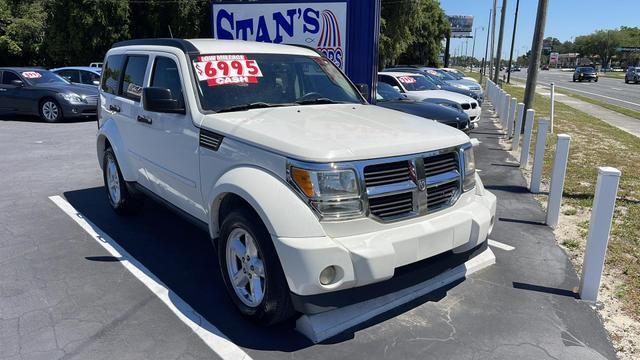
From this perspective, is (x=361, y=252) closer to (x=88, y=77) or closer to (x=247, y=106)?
(x=247, y=106)

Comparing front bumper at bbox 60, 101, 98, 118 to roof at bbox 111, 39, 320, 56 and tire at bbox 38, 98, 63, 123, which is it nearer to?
tire at bbox 38, 98, 63, 123

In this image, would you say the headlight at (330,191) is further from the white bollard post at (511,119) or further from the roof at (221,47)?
the white bollard post at (511,119)

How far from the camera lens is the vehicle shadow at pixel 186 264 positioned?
10.9 feet

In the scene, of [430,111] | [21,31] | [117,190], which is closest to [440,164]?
[117,190]

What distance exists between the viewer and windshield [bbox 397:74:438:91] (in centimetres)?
1300

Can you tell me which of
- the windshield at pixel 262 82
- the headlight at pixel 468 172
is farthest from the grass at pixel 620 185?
the windshield at pixel 262 82

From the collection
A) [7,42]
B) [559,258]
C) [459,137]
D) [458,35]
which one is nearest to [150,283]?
[459,137]

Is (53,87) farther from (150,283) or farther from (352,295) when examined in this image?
(352,295)

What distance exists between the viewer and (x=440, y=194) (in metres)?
3.38

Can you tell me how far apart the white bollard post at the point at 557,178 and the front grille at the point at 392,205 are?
121 inches

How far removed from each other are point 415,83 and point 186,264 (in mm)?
10296

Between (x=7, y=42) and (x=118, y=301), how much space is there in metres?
35.8

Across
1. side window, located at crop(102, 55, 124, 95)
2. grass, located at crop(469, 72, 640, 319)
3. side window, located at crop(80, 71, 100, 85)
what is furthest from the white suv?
side window, located at crop(80, 71, 100, 85)

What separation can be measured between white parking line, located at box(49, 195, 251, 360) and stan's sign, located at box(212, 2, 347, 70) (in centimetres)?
489
